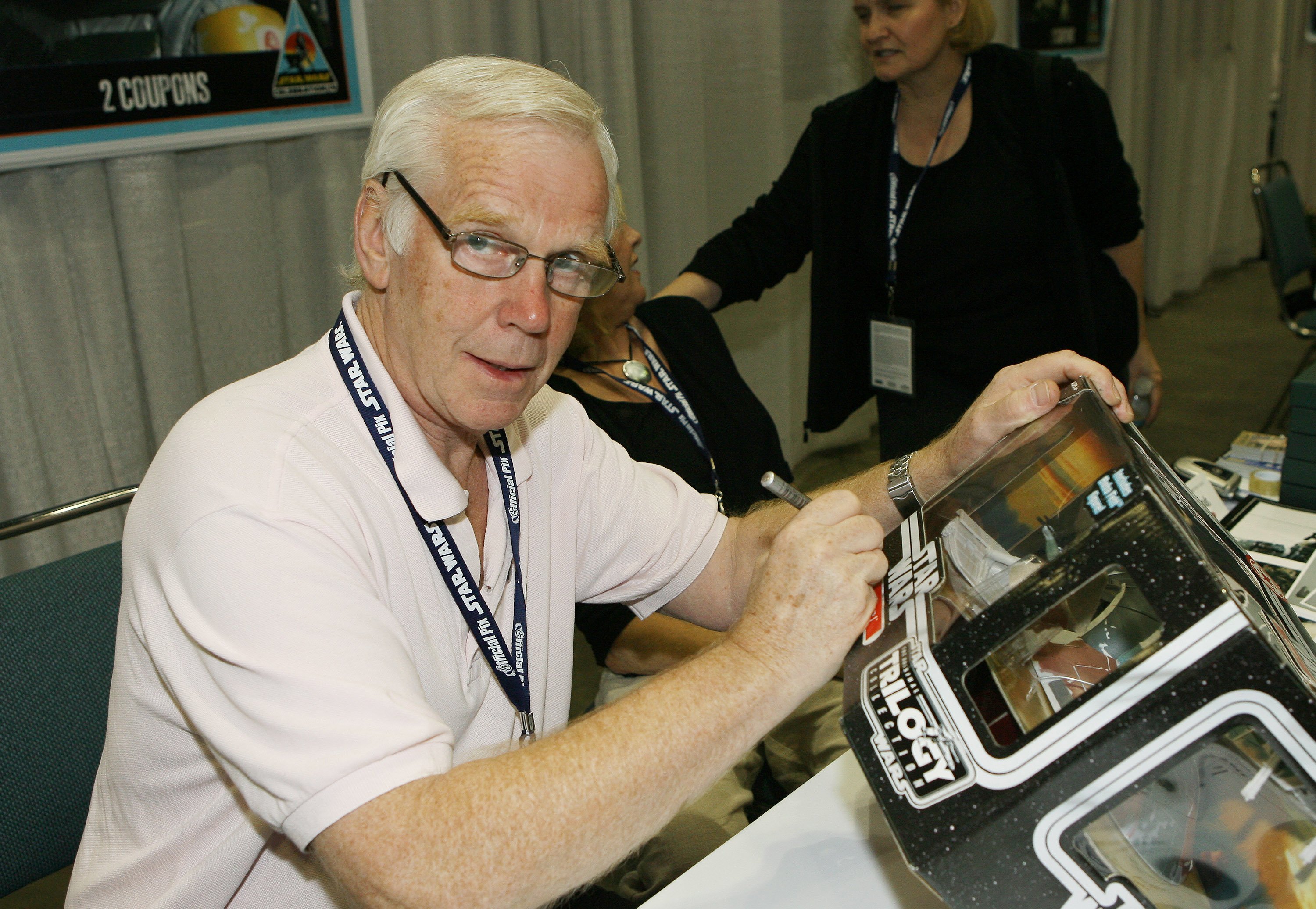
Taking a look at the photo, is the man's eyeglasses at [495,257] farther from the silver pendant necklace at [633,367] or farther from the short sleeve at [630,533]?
the silver pendant necklace at [633,367]

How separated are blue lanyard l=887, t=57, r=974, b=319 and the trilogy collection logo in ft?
5.62

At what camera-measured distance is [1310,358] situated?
15.2 ft

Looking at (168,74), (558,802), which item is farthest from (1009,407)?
(168,74)

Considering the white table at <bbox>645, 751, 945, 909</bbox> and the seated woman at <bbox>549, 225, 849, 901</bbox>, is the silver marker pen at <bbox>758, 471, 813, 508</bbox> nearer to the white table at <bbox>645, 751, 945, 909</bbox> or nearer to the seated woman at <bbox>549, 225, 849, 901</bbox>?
the white table at <bbox>645, 751, 945, 909</bbox>

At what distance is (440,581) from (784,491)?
382mm

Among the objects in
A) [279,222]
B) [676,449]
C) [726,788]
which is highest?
[279,222]

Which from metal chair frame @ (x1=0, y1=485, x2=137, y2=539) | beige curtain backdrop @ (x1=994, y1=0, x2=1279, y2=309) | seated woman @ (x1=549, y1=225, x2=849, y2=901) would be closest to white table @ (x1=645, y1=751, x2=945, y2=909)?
seated woman @ (x1=549, y1=225, x2=849, y2=901)

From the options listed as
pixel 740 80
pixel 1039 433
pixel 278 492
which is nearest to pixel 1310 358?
pixel 740 80

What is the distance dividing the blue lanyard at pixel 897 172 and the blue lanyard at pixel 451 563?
59.8 inches

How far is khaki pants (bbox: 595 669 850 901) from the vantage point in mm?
1362

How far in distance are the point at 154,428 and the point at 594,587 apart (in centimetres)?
145

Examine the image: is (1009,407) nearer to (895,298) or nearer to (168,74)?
(895,298)

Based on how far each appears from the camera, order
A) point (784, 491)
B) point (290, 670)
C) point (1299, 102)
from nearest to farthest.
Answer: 1. point (290, 670)
2. point (784, 491)
3. point (1299, 102)

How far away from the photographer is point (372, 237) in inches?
42.7
